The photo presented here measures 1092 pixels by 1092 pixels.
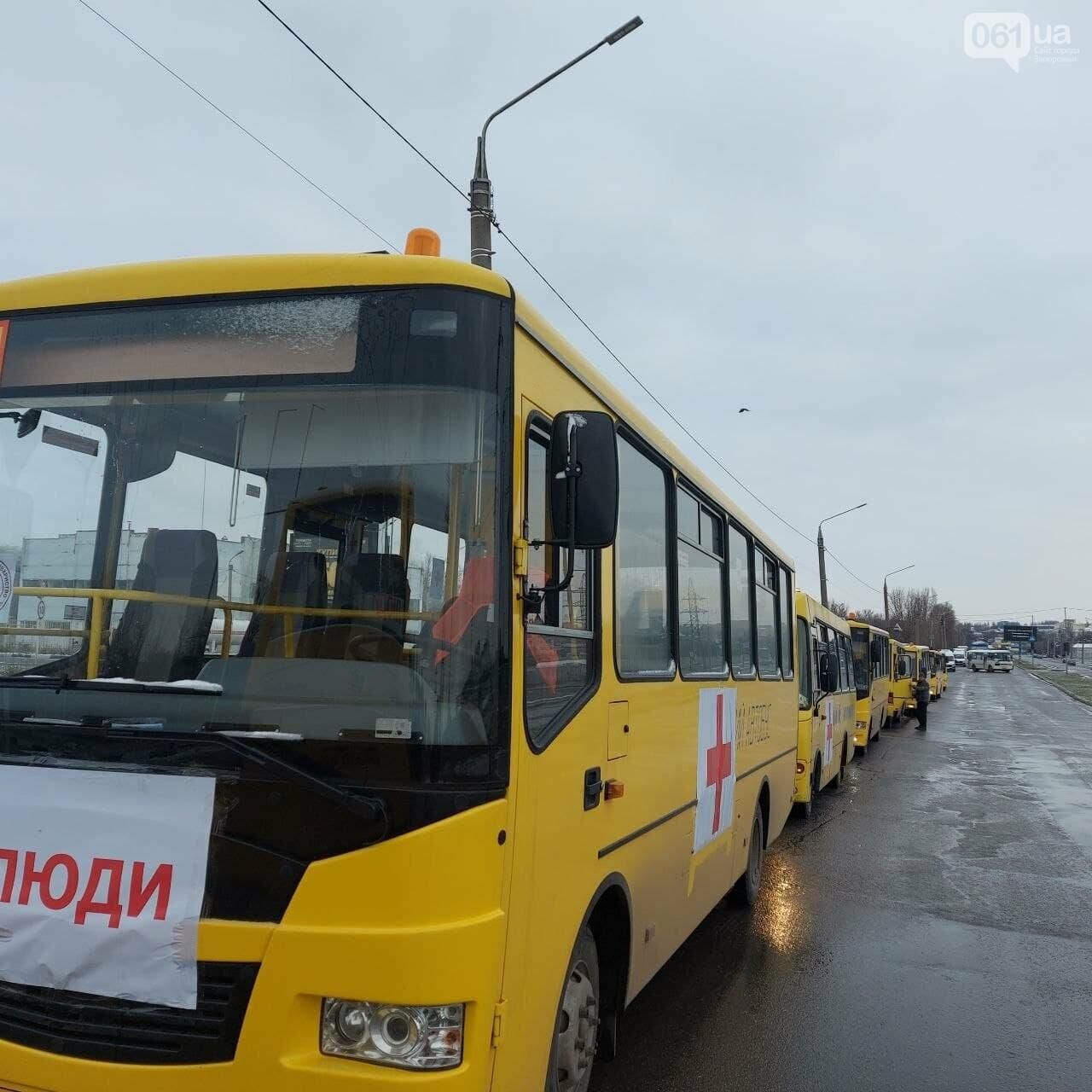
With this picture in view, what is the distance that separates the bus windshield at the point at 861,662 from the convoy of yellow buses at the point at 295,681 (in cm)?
1680

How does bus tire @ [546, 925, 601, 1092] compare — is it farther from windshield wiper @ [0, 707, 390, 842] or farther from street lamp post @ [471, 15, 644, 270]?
street lamp post @ [471, 15, 644, 270]

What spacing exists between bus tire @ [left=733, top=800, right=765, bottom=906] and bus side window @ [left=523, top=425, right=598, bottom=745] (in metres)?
4.34

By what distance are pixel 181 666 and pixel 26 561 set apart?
0.65 meters

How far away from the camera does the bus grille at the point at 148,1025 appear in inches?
94.7

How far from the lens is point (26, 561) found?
2879 mm

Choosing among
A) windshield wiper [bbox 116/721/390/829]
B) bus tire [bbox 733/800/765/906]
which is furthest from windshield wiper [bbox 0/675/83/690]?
bus tire [bbox 733/800/765/906]

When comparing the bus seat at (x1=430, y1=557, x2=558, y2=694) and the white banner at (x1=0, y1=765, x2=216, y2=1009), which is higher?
the bus seat at (x1=430, y1=557, x2=558, y2=694)

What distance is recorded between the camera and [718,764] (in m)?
5.78

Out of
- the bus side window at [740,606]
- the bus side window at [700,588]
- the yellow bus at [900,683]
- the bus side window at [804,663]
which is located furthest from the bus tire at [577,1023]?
the yellow bus at [900,683]

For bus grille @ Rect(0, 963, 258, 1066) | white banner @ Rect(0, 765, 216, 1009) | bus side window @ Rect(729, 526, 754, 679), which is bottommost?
bus grille @ Rect(0, 963, 258, 1066)

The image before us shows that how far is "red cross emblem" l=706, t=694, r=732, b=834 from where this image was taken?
5.56 m

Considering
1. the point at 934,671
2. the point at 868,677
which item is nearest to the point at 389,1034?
the point at 868,677

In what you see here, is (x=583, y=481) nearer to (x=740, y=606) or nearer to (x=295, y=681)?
(x=295, y=681)

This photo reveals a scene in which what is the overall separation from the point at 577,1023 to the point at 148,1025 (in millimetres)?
1547
